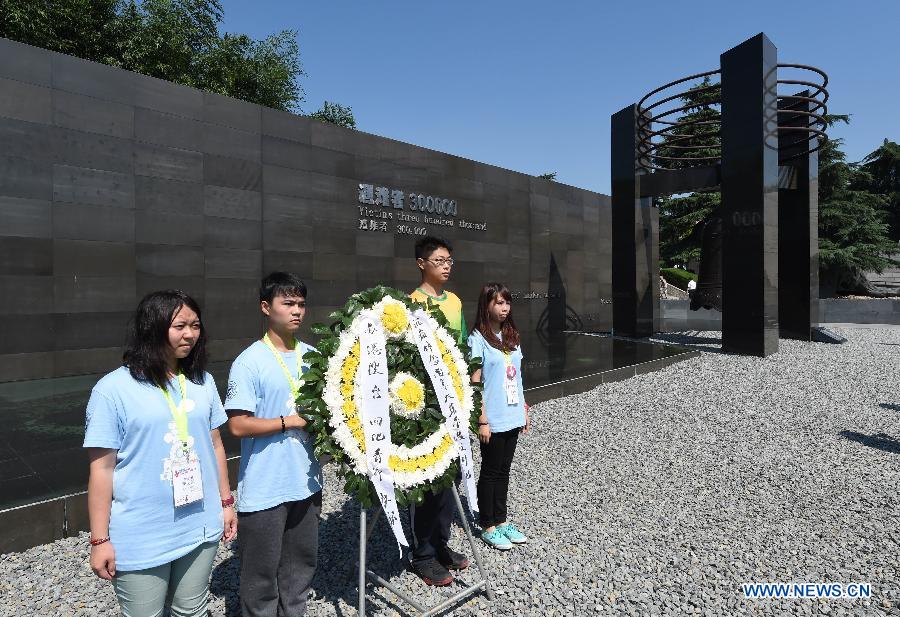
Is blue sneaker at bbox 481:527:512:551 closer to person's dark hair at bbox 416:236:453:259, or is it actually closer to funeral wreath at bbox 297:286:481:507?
funeral wreath at bbox 297:286:481:507

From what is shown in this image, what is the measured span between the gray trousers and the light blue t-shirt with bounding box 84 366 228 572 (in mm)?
360

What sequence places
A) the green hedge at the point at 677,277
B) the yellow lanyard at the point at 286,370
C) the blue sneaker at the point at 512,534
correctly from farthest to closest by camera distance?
1. the green hedge at the point at 677,277
2. the blue sneaker at the point at 512,534
3. the yellow lanyard at the point at 286,370

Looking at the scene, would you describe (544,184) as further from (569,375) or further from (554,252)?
(569,375)

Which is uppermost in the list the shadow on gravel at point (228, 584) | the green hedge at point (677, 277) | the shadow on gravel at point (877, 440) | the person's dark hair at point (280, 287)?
the green hedge at point (677, 277)

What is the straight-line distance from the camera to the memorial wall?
25.2ft

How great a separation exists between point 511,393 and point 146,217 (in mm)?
8146

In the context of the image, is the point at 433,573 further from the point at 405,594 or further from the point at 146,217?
the point at 146,217

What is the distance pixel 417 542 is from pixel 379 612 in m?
0.44

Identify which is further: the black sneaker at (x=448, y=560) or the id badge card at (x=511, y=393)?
the id badge card at (x=511, y=393)

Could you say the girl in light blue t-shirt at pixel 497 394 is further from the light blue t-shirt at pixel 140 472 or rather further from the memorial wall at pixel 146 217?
the memorial wall at pixel 146 217

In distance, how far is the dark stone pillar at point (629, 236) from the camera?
1519 cm

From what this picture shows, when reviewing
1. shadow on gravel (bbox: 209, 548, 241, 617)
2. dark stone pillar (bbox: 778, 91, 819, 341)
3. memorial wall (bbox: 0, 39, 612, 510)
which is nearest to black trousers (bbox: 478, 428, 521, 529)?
shadow on gravel (bbox: 209, 548, 241, 617)

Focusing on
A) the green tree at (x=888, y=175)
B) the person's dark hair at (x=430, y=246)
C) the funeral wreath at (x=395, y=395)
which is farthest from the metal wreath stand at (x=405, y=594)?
the green tree at (x=888, y=175)

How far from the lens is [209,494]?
6.80 feet
